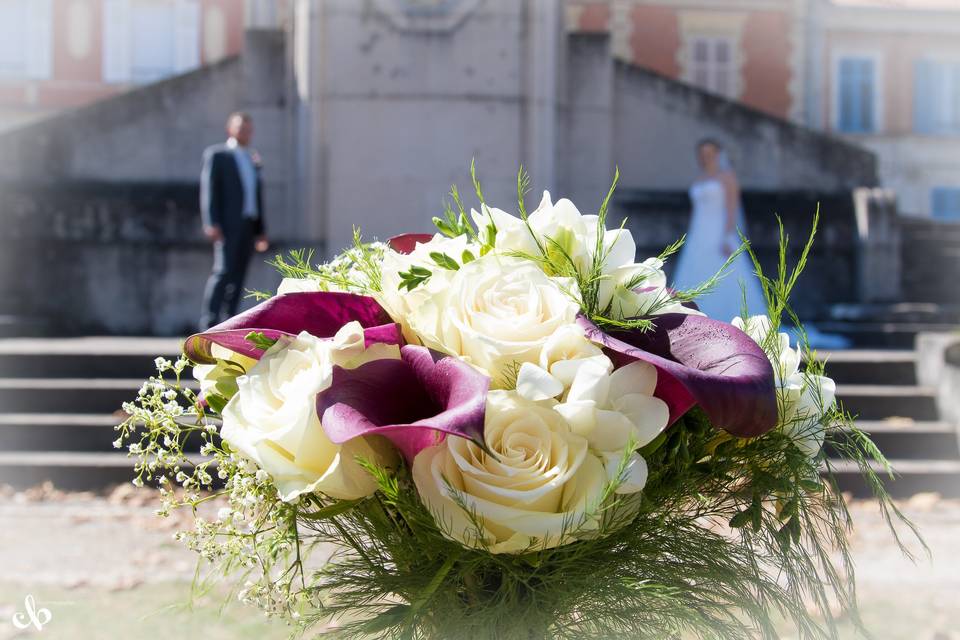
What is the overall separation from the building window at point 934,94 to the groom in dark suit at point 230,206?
2620 cm

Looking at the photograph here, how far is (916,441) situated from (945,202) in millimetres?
25147

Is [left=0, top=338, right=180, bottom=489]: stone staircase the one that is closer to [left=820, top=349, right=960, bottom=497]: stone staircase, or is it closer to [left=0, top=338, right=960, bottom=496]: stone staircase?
[left=0, top=338, right=960, bottom=496]: stone staircase

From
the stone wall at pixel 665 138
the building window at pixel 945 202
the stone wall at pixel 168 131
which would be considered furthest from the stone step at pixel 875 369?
the building window at pixel 945 202

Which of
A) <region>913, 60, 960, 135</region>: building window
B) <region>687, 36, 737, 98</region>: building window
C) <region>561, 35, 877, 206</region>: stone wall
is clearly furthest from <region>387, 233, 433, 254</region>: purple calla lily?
<region>913, 60, 960, 135</region>: building window

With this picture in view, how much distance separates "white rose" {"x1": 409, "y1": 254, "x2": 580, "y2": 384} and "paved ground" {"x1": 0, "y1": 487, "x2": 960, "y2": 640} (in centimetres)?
253

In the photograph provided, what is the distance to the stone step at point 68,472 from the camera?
638 cm

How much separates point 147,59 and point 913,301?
20.8m

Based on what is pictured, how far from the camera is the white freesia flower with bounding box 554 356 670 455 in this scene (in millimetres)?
1005

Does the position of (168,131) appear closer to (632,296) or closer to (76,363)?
(76,363)

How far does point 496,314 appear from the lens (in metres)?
Result: 1.08

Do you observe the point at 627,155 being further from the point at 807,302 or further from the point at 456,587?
the point at 456,587

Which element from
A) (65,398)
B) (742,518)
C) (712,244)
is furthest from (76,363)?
(742,518)

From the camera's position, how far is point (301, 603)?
3.91ft

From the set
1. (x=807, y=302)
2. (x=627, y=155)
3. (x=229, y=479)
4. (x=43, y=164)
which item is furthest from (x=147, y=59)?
(x=229, y=479)
